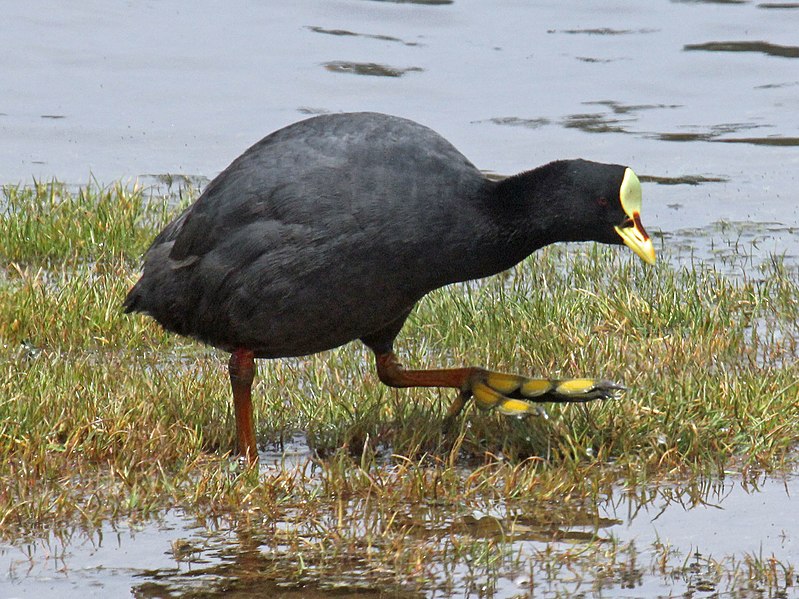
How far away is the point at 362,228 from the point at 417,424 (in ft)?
3.00

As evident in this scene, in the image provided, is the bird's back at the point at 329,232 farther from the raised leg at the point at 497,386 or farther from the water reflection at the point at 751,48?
the water reflection at the point at 751,48

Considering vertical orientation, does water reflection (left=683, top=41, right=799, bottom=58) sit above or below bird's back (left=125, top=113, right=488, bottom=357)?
above

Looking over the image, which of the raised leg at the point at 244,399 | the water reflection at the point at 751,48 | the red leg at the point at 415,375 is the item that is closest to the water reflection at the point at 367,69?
the water reflection at the point at 751,48

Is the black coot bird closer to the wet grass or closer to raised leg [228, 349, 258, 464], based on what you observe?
raised leg [228, 349, 258, 464]

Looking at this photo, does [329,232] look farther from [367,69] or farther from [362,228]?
[367,69]

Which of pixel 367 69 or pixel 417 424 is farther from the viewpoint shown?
pixel 367 69

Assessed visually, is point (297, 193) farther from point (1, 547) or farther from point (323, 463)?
point (1, 547)

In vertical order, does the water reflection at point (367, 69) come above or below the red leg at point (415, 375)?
above

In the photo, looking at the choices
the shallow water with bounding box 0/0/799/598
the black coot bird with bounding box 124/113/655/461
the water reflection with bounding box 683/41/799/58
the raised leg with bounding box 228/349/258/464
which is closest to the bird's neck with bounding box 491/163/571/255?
the black coot bird with bounding box 124/113/655/461

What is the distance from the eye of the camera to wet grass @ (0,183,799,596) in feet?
15.5

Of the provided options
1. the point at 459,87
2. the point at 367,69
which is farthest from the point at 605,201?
the point at 367,69

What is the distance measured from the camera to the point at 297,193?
537 centimetres

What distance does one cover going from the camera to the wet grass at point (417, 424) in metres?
4.72

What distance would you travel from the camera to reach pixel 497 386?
5812 mm
